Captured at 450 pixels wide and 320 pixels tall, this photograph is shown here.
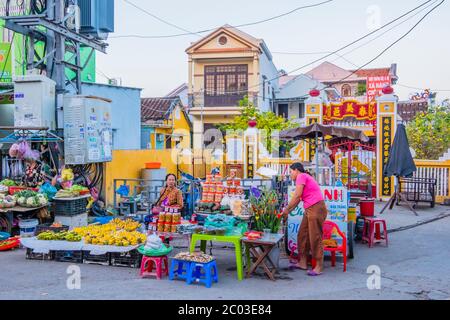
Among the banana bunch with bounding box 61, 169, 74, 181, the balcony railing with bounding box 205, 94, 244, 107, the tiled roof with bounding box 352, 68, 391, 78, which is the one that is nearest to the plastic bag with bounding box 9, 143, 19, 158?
the banana bunch with bounding box 61, 169, 74, 181

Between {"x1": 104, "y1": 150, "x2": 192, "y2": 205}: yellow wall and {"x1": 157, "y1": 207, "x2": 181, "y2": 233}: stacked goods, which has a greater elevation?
{"x1": 104, "y1": 150, "x2": 192, "y2": 205}: yellow wall

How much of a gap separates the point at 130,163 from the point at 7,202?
6163mm

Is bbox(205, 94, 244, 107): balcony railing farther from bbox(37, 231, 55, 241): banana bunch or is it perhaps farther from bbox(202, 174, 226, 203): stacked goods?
bbox(37, 231, 55, 241): banana bunch

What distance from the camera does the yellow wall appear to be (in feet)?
44.1

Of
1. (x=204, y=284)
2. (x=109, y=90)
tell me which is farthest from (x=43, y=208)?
(x=109, y=90)

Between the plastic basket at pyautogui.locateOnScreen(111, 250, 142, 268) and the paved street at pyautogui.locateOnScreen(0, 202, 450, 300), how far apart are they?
0.48 feet

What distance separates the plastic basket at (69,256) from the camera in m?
7.85

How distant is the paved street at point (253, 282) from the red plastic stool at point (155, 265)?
15 centimetres

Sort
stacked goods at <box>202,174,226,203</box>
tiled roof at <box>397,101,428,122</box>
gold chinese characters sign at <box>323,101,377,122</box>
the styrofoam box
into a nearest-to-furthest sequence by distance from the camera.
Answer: stacked goods at <box>202,174,226,203</box> → the styrofoam box → gold chinese characters sign at <box>323,101,377,122</box> → tiled roof at <box>397,101,428,122</box>

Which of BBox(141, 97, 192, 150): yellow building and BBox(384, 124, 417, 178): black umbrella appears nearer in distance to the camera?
BBox(384, 124, 417, 178): black umbrella

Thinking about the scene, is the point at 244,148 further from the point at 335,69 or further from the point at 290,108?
the point at 335,69

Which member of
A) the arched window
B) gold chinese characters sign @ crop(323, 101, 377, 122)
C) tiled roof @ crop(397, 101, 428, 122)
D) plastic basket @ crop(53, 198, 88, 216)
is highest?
the arched window

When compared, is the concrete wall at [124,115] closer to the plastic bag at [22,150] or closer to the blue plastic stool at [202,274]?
the plastic bag at [22,150]

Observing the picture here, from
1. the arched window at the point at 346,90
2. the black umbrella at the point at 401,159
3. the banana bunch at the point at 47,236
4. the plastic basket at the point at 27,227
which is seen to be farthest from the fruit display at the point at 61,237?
the arched window at the point at 346,90
